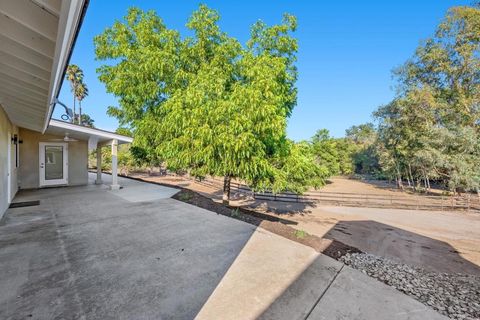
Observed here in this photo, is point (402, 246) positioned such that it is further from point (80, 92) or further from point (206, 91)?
point (80, 92)

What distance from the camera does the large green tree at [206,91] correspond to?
16.6 ft

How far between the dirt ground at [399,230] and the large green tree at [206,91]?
2976 mm

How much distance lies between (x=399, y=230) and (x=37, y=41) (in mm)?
11918

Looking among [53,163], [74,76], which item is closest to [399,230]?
[53,163]

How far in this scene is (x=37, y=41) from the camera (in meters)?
2.05

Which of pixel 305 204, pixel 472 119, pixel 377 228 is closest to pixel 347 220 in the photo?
pixel 377 228

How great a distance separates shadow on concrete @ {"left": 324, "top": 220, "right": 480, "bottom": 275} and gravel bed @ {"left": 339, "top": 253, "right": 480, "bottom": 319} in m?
3.24

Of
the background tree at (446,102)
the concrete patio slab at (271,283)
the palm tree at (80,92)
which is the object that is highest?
the palm tree at (80,92)

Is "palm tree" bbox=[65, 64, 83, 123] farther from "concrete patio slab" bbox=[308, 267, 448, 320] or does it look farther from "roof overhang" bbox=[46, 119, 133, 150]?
"concrete patio slab" bbox=[308, 267, 448, 320]

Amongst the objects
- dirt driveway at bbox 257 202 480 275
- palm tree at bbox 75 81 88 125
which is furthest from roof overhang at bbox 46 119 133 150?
palm tree at bbox 75 81 88 125

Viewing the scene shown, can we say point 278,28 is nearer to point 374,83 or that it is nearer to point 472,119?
point 472,119

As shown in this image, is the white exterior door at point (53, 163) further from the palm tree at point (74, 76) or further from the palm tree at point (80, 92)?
the palm tree at point (74, 76)

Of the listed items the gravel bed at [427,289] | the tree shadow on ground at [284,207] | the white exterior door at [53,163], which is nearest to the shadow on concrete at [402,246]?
the tree shadow on ground at [284,207]

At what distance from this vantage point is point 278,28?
725 centimetres
